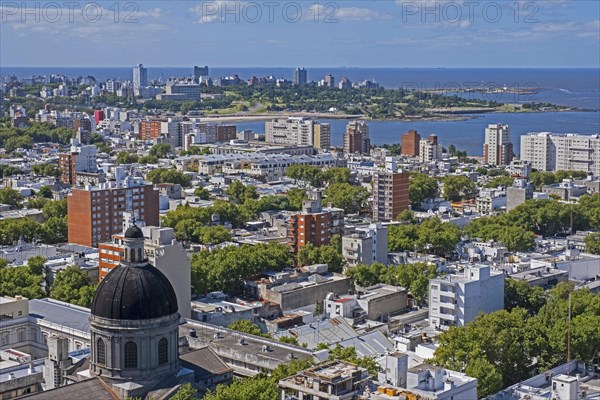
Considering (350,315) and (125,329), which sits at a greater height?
(125,329)

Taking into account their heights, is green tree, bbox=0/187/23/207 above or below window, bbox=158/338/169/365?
below

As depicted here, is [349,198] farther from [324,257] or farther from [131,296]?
[131,296]

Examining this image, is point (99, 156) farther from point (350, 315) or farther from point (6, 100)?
point (6, 100)

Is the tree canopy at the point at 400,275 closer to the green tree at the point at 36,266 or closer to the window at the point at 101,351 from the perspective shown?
the green tree at the point at 36,266

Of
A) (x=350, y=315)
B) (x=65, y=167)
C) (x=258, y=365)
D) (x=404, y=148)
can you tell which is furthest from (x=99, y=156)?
(x=258, y=365)

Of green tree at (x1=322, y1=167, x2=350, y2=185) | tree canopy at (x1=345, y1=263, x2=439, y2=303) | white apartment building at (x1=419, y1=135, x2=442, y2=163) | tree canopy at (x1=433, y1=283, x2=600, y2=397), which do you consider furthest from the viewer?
Answer: white apartment building at (x1=419, y1=135, x2=442, y2=163)

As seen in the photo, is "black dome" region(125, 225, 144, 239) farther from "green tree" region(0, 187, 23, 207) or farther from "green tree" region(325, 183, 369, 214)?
"green tree" region(0, 187, 23, 207)

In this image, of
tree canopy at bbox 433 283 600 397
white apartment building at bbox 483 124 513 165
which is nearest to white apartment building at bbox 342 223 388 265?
tree canopy at bbox 433 283 600 397
